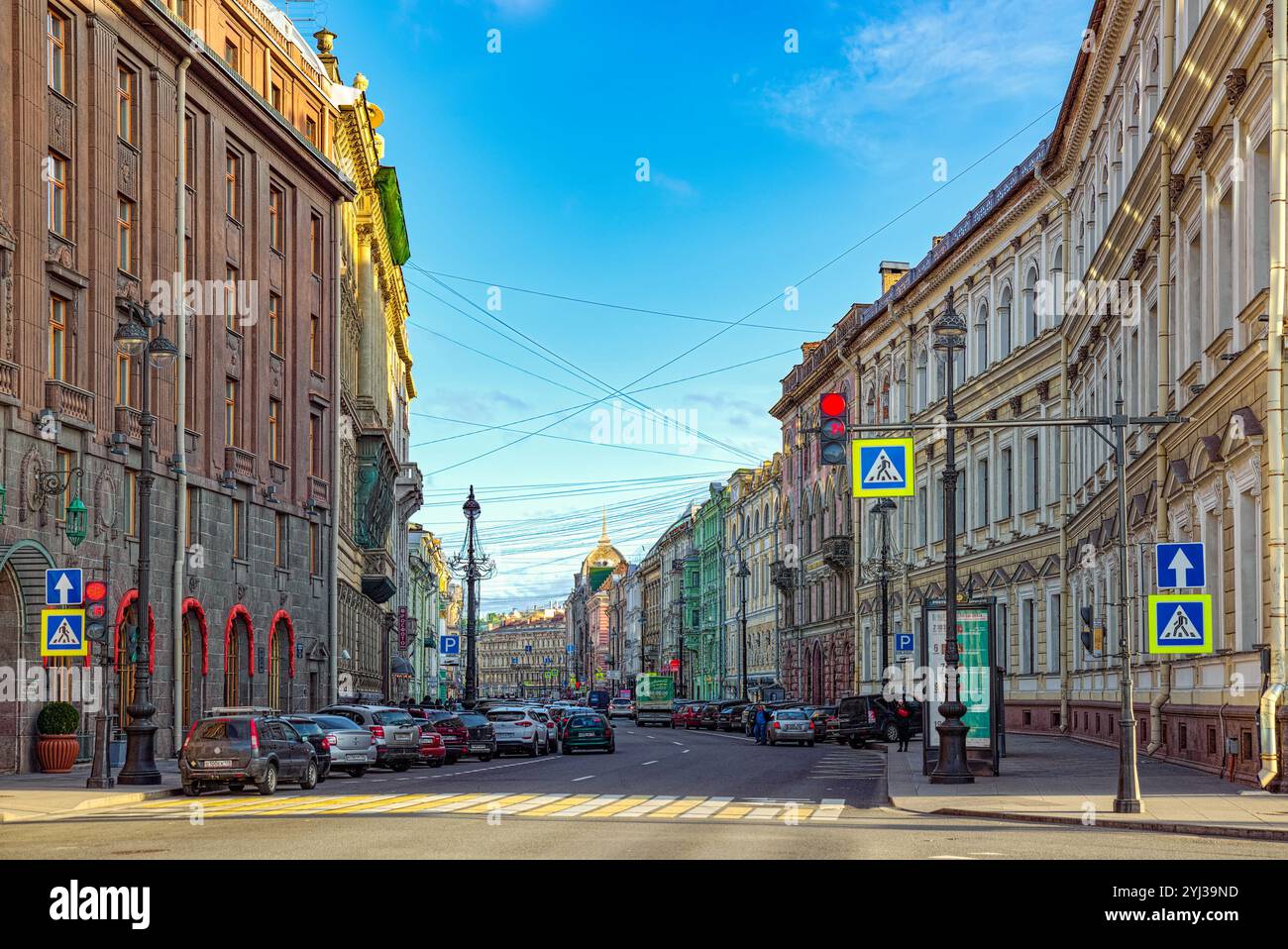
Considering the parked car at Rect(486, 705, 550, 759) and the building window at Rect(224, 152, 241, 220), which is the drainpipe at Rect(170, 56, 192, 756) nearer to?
the building window at Rect(224, 152, 241, 220)

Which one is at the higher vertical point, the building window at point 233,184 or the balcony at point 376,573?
the building window at point 233,184

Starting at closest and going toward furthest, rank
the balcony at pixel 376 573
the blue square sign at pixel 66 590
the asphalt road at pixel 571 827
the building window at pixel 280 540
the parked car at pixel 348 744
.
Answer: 1. the asphalt road at pixel 571 827
2. the blue square sign at pixel 66 590
3. the parked car at pixel 348 744
4. the building window at pixel 280 540
5. the balcony at pixel 376 573

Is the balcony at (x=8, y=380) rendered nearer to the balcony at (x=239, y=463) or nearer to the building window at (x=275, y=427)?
the balcony at (x=239, y=463)

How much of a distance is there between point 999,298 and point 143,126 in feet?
95.4

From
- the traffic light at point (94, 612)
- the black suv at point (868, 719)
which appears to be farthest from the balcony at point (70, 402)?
the black suv at point (868, 719)

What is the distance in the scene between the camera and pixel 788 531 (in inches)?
3723

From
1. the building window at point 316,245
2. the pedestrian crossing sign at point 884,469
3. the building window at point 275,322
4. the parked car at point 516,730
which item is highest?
the building window at point 316,245

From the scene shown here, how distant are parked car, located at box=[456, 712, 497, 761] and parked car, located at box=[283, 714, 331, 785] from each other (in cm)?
1074

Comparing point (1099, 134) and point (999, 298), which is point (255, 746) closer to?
point (1099, 134)

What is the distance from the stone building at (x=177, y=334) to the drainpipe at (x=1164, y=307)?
19.7 meters

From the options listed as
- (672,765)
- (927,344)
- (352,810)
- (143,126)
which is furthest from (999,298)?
(352,810)

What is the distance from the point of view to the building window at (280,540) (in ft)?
165

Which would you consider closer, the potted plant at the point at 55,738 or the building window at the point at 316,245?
the potted plant at the point at 55,738

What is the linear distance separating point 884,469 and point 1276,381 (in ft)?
19.8
